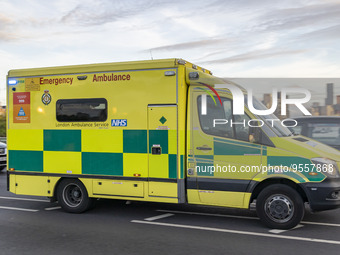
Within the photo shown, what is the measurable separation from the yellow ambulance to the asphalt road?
0.39 meters

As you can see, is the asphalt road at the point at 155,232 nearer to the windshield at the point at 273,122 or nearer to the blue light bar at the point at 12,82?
the windshield at the point at 273,122

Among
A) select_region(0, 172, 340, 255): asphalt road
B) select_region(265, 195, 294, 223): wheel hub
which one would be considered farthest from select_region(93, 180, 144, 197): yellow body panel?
select_region(265, 195, 294, 223): wheel hub

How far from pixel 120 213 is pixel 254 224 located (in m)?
2.55

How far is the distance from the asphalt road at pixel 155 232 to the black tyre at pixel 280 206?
0.53 feet

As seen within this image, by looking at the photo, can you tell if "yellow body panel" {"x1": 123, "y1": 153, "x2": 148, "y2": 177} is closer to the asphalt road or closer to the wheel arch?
the asphalt road

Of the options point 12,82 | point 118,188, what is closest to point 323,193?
point 118,188

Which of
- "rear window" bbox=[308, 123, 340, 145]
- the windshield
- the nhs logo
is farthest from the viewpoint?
"rear window" bbox=[308, 123, 340, 145]

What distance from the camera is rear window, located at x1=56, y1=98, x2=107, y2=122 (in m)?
7.59

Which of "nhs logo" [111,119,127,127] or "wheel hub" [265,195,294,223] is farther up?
"nhs logo" [111,119,127,127]

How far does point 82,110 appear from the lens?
774 centimetres

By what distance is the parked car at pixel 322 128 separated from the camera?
8.68 m

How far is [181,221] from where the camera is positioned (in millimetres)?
7242

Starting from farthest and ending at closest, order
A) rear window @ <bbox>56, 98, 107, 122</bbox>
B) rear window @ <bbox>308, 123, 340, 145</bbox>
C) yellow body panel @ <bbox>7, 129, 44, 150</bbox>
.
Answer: rear window @ <bbox>308, 123, 340, 145</bbox> → yellow body panel @ <bbox>7, 129, 44, 150</bbox> → rear window @ <bbox>56, 98, 107, 122</bbox>

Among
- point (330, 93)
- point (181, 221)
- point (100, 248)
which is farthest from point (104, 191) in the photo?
point (330, 93)
